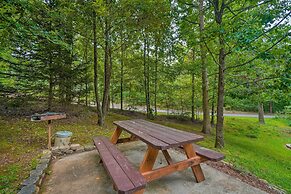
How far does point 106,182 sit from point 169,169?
92 centimetres

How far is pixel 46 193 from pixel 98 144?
3.15 ft

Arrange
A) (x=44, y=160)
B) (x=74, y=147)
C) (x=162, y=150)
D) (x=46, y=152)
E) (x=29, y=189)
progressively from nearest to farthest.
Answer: (x=29, y=189)
(x=162, y=150)
(x=44, y=160)
(x=46, y=152)
(x=74, y=147)

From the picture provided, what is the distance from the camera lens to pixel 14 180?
2490 millimetres

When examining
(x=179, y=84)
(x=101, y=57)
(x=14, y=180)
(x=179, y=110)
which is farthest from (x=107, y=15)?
(x=179, y=110)

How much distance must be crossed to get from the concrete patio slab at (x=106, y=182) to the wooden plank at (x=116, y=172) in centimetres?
40

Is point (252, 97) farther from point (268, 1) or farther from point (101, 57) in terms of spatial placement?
point (101, 57)

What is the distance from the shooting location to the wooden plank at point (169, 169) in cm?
218

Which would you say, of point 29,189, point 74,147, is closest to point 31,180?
point 29,189

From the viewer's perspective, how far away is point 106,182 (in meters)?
2.55

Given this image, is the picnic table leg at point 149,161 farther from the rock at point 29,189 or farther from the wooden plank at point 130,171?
the rock at point 29,189

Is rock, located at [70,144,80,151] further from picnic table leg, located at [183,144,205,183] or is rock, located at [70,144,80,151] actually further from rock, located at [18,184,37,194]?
picnic table leg, located at [183,144,205,183]

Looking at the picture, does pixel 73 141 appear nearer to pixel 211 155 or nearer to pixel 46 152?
pixel 46 152

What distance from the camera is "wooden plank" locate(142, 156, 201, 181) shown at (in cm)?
218

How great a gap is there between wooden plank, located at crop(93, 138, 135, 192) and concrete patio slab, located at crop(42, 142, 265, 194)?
0.40 m
